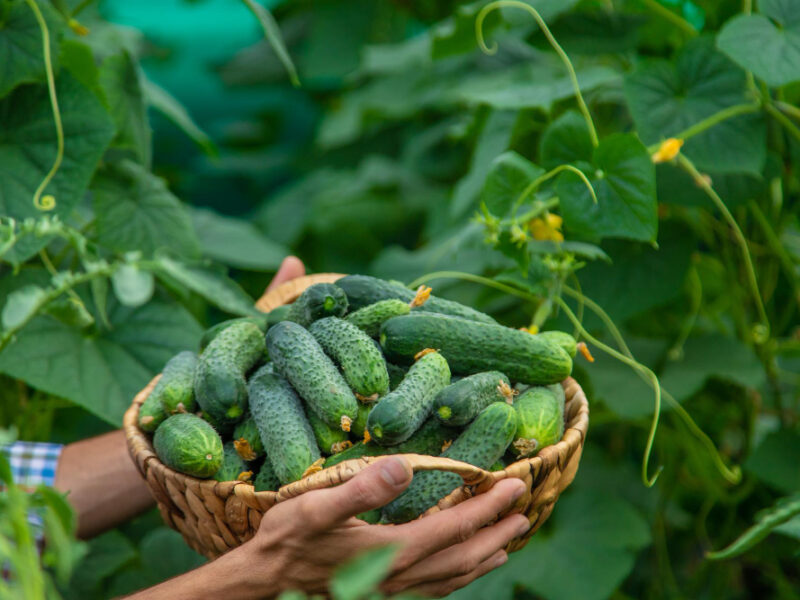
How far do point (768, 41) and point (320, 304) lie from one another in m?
0.90

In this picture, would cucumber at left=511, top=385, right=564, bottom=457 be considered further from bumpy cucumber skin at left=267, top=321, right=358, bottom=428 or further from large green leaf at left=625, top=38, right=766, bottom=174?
large green leaf at left=625, top=38, right=766, bottom=174

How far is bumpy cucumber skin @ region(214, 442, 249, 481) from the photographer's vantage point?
3.46ft

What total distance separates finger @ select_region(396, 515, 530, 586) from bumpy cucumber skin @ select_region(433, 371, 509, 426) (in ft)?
0.46

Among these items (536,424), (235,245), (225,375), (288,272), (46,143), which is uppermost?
(46,143)

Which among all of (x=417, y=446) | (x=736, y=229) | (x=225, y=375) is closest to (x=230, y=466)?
(x=225, y=375)

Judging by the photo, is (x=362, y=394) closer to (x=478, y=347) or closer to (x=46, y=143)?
(x=478, y=347)

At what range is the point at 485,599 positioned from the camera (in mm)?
1730

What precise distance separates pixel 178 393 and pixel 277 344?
0.15 meters

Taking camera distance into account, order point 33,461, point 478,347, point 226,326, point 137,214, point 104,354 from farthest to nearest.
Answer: point 137,214 < point 104,354 < point 33,461 < point 226,326 < point 478,347

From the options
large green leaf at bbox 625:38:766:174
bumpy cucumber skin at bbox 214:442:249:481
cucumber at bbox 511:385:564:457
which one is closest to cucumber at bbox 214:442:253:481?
bumpy cucumber skin at bbox 214:442:249:481

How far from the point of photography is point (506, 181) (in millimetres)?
1445

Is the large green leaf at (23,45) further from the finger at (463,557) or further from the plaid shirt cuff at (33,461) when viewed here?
the finger at (463,557)

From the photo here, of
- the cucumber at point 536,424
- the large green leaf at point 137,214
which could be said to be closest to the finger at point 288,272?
the large green leaf at point 137,214

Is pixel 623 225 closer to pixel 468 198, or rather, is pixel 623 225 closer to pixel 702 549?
pixel 468 198
